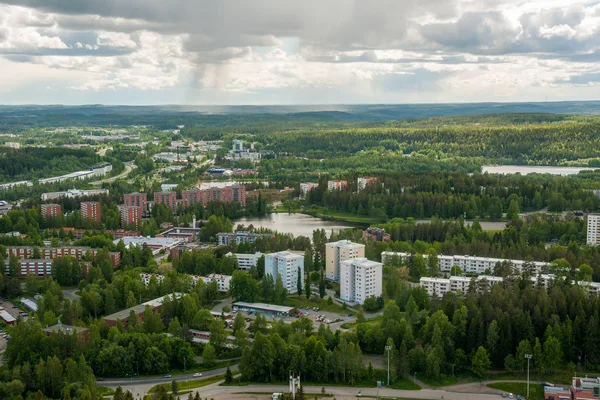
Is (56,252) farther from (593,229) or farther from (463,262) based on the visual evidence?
(593,229)

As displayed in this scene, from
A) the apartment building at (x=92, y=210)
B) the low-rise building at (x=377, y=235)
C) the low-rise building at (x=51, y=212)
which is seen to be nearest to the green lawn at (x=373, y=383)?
the low-rise building at (x=377, y=235)

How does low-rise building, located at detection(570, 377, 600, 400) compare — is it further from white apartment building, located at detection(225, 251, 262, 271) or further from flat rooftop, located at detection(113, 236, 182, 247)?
flat rooftop, located at detection(113, 236, 182, 247)

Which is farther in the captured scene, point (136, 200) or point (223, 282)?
Result: point (136, 200)

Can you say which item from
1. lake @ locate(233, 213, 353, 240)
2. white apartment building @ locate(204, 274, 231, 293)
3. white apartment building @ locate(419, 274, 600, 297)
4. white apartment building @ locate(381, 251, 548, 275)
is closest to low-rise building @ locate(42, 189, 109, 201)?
lake @ locate(233, 213, 353, 240)

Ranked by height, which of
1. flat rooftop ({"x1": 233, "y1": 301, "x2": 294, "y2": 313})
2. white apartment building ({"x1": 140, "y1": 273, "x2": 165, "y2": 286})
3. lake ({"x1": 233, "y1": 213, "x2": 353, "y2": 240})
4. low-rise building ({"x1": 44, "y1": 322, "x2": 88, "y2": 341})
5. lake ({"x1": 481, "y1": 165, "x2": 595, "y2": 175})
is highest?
low-rise building ({"x1": 44, "y1": 322, "x2": 88, "y2": 341})

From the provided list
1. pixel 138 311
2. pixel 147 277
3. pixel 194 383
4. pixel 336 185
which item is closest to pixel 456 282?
pixel 138 311

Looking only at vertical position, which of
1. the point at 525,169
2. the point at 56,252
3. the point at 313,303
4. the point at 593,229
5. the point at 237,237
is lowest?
the point at 313,303
